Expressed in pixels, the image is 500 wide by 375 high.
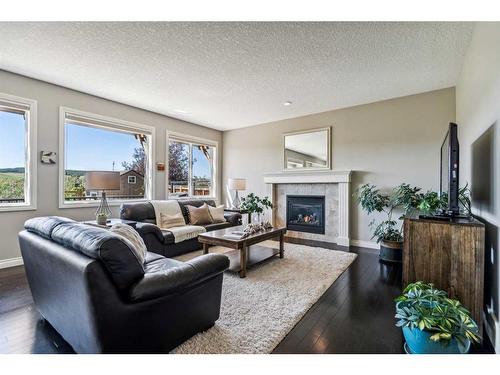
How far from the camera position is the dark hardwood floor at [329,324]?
1.69 m

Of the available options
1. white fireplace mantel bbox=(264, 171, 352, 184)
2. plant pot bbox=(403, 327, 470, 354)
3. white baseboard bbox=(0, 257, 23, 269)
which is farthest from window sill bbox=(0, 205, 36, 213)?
plant pot bbox=(403, 327, 470, 354)

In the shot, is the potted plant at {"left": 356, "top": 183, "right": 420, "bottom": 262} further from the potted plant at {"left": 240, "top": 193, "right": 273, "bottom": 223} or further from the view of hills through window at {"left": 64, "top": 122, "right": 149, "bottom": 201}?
the view of hills through window at {"left": 64, "top": 122, "right": 149, "bottom": 201}

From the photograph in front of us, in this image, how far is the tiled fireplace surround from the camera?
183 inches

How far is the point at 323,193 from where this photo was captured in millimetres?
4977

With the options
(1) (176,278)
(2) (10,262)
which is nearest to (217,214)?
(2) (10,262)

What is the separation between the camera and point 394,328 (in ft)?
6.35

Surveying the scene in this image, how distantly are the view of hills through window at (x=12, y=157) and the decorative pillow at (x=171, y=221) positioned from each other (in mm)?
1891

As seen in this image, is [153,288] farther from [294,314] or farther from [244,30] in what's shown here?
[244,30]

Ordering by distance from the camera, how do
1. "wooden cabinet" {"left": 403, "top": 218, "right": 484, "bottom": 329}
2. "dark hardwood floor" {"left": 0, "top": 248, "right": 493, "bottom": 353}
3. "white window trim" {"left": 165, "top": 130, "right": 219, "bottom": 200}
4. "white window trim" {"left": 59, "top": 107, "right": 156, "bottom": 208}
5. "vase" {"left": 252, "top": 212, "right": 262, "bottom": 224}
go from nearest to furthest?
1. "dark hardwood floor" {"left": 0, "top": 248, "right": 493, "bottom": 353}
2. "wooden cabinet" {"left": 403, "top": 218, "right": 484, "bottom": 329}
3. "white window trim" {"left": 59, "top": 107, "right": 156, "bottom": 208}
4. "white window trim" {"left": 165, "top": 130, "right": 219, "bottom": 200}
5. "vase" {"left": 252, "top": 212, "right": 262, "bottom": 224}

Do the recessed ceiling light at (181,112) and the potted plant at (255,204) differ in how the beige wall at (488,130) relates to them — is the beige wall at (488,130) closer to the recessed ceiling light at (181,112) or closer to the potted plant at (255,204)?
the potted plant at (255,204)

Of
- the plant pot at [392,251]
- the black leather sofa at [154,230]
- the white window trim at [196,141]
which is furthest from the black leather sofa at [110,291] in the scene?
the white window trim at [196,141]

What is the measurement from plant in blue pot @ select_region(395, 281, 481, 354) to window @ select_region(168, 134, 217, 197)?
481 centimetres
